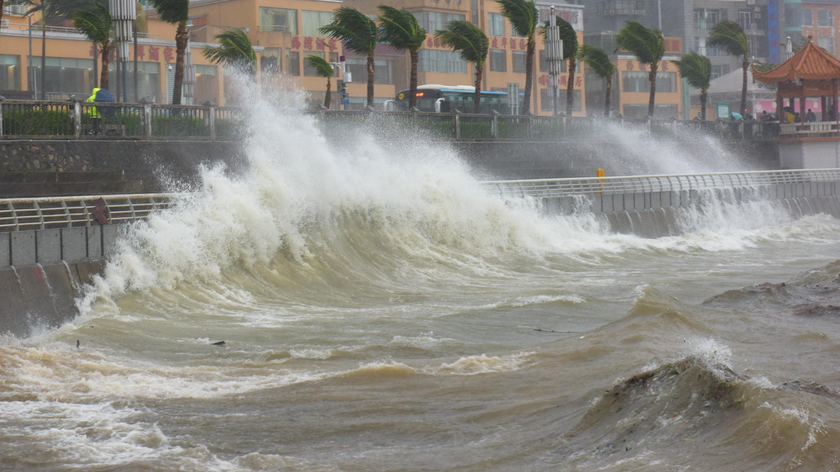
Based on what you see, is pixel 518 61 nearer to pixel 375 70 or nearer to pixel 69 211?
pixel 375 70

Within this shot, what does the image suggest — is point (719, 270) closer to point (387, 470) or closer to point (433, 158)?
point (433, 158)

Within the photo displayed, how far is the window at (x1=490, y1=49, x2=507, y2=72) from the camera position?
63.8 metres

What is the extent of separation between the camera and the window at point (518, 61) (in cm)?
6544

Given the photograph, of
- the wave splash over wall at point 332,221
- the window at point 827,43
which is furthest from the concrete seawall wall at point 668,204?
the window at point 827,43

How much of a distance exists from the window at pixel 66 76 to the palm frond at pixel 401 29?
54.0 ft

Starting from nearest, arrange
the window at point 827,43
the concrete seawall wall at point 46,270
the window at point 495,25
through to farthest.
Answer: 1. the concrete seawall wall at point 46,270
2. the window at point 495,25
3. the window at point 827,43

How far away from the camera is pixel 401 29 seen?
1328 inches

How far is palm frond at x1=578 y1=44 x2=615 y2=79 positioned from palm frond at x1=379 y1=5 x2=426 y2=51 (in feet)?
39.4

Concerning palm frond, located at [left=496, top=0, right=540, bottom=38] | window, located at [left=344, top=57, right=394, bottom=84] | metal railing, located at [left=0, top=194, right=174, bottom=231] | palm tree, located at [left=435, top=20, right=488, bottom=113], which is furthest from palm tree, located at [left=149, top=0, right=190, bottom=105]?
window, located at [left=344, top=57, right=394, bottom=84]

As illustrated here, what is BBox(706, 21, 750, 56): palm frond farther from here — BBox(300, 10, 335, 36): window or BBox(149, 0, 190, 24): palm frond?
BBox(149, 0, 190, 24): palm frond

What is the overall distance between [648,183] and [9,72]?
93.3 feet

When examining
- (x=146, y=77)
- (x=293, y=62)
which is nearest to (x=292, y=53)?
(x=293, y=62)

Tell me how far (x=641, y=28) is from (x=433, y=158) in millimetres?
20998

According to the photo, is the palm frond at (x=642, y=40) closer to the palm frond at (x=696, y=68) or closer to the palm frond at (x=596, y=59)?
the palm frond at (x=596, y=59)
